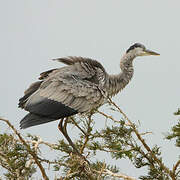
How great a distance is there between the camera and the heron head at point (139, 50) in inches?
254

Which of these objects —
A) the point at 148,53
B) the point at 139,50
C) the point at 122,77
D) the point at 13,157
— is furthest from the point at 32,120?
the point at 148,53

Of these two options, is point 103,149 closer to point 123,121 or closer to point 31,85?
A: point 123,121

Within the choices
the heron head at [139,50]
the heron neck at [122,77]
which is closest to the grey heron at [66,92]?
the heron neck at [122,77]

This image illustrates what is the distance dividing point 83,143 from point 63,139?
317 mm

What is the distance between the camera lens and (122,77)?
6.10 meters

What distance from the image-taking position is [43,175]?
158 inches

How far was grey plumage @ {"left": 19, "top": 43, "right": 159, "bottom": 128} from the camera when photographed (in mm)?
4812

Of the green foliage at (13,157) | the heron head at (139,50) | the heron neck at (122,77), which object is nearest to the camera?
the green foliage at (13,157)

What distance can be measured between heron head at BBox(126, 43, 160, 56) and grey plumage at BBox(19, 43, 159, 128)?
3.48 feet

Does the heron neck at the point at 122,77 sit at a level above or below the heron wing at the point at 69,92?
above

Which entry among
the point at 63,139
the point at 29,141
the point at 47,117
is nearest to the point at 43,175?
the point at 29,141

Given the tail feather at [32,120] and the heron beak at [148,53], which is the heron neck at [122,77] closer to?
the heron beak at [148,53]

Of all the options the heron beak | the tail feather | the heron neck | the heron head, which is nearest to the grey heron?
the tail feather

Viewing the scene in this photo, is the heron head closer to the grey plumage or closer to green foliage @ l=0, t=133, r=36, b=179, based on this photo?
the grey plumage
